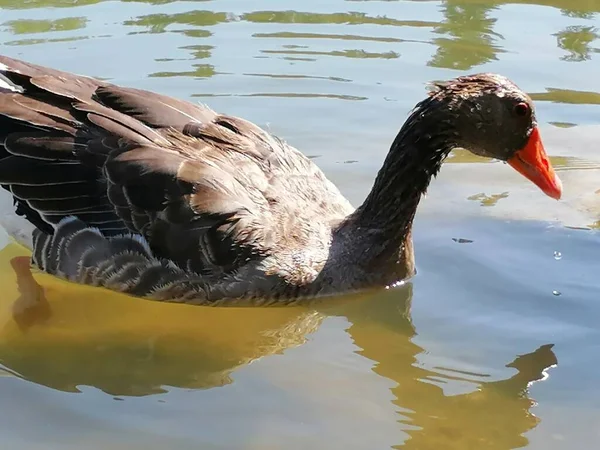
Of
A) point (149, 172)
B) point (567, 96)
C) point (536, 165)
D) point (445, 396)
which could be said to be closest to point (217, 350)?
point (149, 172)

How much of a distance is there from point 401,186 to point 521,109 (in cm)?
102

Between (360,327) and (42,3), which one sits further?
(42,3)

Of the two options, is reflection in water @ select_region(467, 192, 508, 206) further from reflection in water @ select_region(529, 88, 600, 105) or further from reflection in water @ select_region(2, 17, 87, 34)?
reflection in water @ select_region(2, 17, 87, 34)

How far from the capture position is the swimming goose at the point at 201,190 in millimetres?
6613

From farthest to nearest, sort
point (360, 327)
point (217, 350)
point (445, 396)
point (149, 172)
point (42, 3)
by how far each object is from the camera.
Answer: point (42, 3), point (360, 327), point (149, 172), point (217, 350), point (445, 396)

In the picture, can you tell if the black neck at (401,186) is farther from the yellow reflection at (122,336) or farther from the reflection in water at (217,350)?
the yellow reflection at (122,336)

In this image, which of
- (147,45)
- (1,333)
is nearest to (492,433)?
(1,333)

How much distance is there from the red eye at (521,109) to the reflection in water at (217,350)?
1494 mm

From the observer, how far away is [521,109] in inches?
266

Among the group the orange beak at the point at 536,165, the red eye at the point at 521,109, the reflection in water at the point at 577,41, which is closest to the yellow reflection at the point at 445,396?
the orange beak at the point at 536,165

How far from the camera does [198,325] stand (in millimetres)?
6758

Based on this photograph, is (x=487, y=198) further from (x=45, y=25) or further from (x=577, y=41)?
(x=45, y=25)

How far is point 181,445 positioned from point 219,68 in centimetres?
618

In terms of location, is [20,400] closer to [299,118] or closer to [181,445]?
[181,445]
